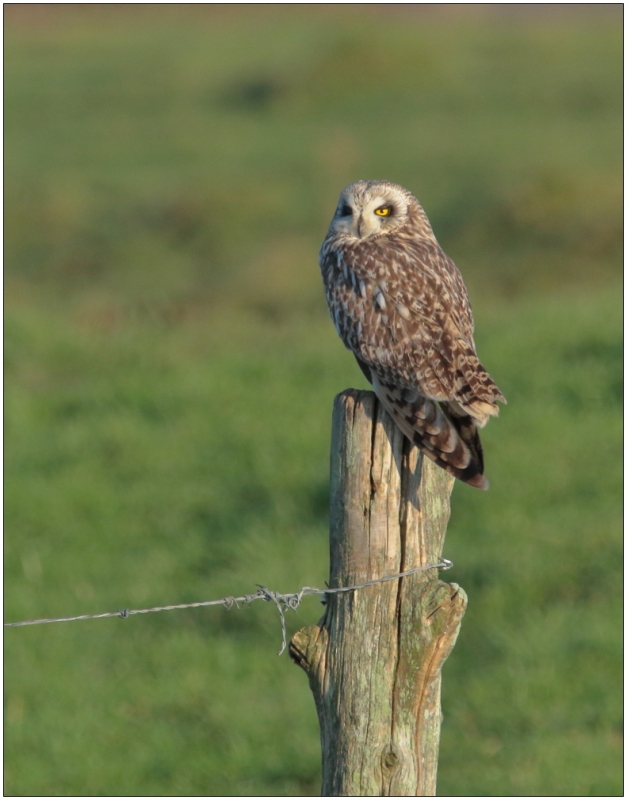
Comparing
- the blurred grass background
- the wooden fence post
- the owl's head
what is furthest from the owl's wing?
the blurred grass background

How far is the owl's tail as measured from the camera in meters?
Answer: 3.62

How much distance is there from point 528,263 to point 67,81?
18297mm

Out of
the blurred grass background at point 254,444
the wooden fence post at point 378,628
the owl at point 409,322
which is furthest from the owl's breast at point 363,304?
the blurred grass background at point 254,444

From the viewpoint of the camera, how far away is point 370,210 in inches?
199

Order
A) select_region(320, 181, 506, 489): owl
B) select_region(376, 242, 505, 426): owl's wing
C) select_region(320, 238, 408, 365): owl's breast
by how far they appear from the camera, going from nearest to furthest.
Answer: select_region(320, 181, 506, 489): owl, select_region(376, 242, 505, 426): owl's wing, select_region(320, 238, 408, 365): owl's breast

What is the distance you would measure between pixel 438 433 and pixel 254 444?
6.32m

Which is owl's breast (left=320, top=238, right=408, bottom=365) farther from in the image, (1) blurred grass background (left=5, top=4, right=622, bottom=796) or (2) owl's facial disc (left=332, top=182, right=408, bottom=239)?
(1) blurred grass background (left=5, top=4, right=622, bottom=796)

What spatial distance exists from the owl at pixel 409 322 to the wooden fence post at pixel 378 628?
0.17 meters

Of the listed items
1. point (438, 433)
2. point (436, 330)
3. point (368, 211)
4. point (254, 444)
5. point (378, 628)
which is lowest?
point (378, 628)

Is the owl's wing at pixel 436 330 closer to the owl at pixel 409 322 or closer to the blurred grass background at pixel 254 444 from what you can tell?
the owl at pixel 409 322

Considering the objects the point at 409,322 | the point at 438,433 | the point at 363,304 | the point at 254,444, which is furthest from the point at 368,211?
the point at 254,444

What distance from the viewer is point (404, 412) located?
3.77 metres

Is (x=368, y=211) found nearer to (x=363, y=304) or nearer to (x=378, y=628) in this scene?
(x=363, y=304)

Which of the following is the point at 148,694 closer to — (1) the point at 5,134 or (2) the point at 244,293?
(2) the point at 244,293
